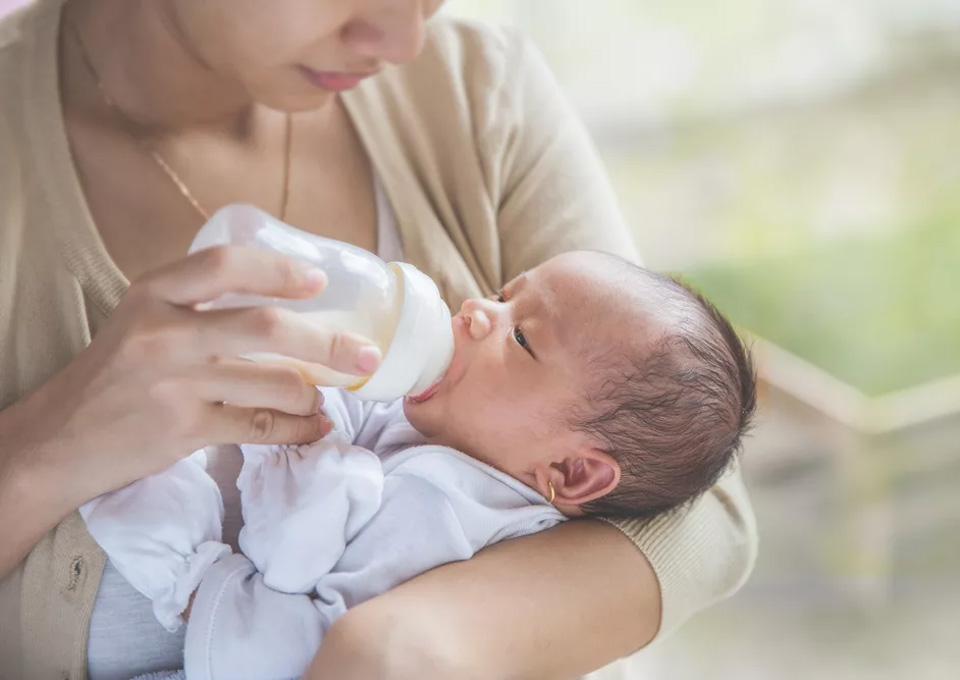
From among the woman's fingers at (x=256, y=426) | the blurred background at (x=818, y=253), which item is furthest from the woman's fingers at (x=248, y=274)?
the blurred background at (x=818, y=253)

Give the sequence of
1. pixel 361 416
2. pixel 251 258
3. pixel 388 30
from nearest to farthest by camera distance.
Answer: pixel 251 258, pixel 388 30, pixel 361 416

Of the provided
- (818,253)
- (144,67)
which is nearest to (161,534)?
(144,67)

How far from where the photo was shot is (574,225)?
1.43 meters

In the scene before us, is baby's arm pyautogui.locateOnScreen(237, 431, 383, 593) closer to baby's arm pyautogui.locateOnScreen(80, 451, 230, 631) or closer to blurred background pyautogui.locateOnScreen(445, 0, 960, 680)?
baby's arm pyautogui.locateOnScreen(80, 451, 230, 631)

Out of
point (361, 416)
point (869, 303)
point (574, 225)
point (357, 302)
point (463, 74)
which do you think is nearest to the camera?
point (357, 302)

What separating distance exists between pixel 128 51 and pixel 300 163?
10.4 inches

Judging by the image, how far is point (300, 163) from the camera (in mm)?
1479

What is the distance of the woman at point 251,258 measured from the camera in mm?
1025

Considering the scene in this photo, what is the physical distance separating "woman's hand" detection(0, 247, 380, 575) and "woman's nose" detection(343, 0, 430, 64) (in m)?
0.35

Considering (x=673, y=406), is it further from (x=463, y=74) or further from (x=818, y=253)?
(x=818, y=253)

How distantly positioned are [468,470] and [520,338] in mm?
167

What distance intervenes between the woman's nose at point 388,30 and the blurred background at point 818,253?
145cm

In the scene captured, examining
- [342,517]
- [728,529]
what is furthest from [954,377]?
[342,517]

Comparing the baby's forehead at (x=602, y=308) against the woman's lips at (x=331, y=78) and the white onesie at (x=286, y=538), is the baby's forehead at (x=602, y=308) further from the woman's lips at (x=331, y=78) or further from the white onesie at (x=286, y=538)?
the woman's lips at (x=331, y=78)
